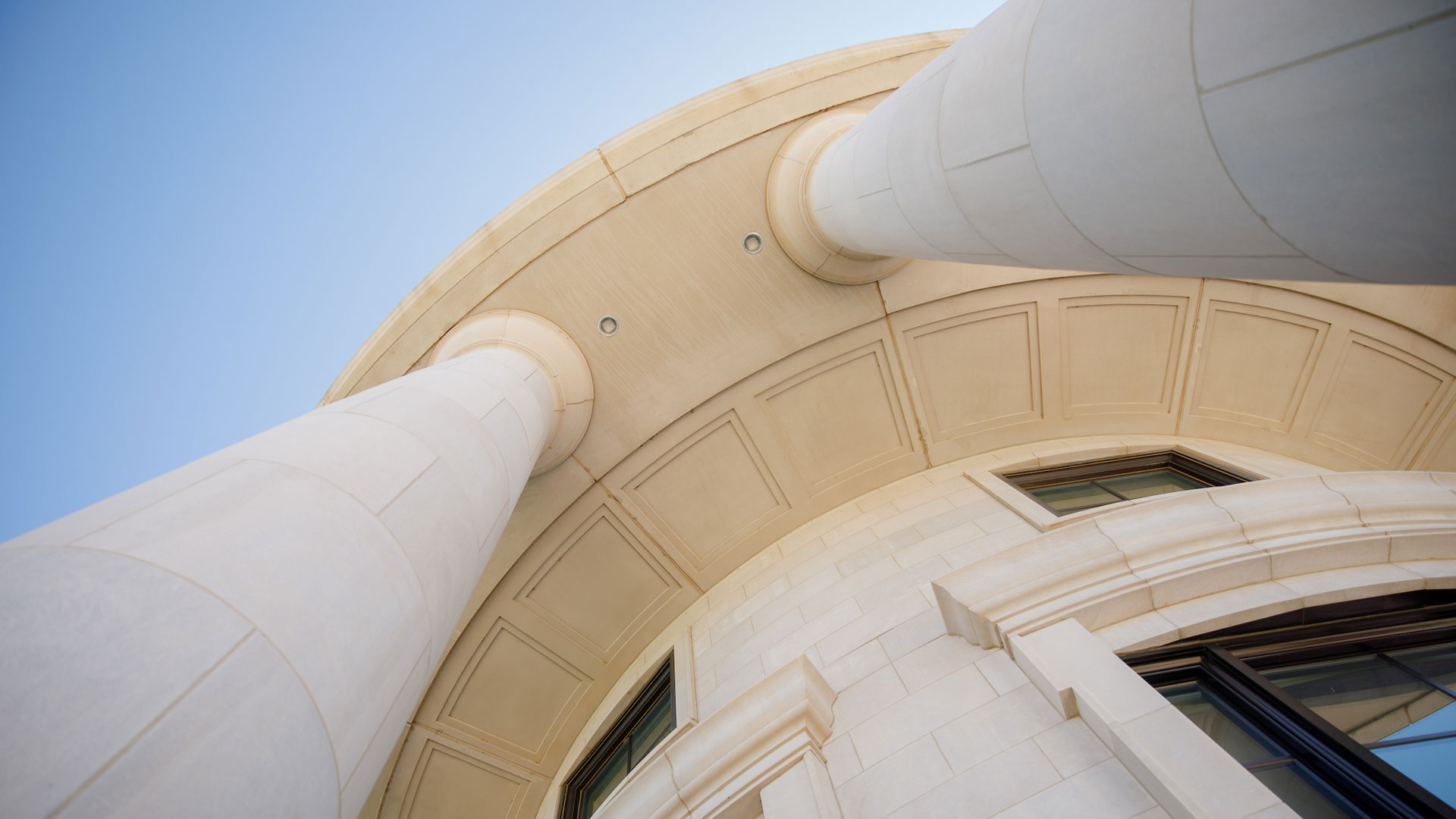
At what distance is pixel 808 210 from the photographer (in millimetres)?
7848

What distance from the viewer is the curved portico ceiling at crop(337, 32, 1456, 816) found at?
26.6 feet

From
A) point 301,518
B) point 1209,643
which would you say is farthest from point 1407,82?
point 1209,643

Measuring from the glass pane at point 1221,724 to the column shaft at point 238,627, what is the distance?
475 centimetres

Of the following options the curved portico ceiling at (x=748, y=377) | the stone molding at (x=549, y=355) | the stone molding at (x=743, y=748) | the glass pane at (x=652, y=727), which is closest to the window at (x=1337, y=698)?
the stone molding at (x=743, y=748)

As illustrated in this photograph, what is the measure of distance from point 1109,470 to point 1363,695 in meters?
4.51

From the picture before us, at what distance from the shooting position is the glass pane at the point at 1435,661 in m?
4.37

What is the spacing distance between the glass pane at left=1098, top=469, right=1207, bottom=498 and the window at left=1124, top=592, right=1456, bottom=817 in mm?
3144

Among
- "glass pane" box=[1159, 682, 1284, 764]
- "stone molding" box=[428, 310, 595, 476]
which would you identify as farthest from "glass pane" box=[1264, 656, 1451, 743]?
"stone molding" box=[428, 310, 595, 476]

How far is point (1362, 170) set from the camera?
1493 millimetres

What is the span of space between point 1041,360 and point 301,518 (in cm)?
937

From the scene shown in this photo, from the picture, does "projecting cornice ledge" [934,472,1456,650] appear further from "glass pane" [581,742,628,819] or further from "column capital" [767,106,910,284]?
"glass pane" [581,742,628,819]

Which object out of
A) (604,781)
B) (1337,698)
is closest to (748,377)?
A: (604,781)

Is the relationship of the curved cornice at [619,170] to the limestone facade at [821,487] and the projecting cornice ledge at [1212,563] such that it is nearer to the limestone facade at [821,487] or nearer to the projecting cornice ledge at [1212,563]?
the limestone facade at [821,487]

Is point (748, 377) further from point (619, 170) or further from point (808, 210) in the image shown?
point (619, 170)
